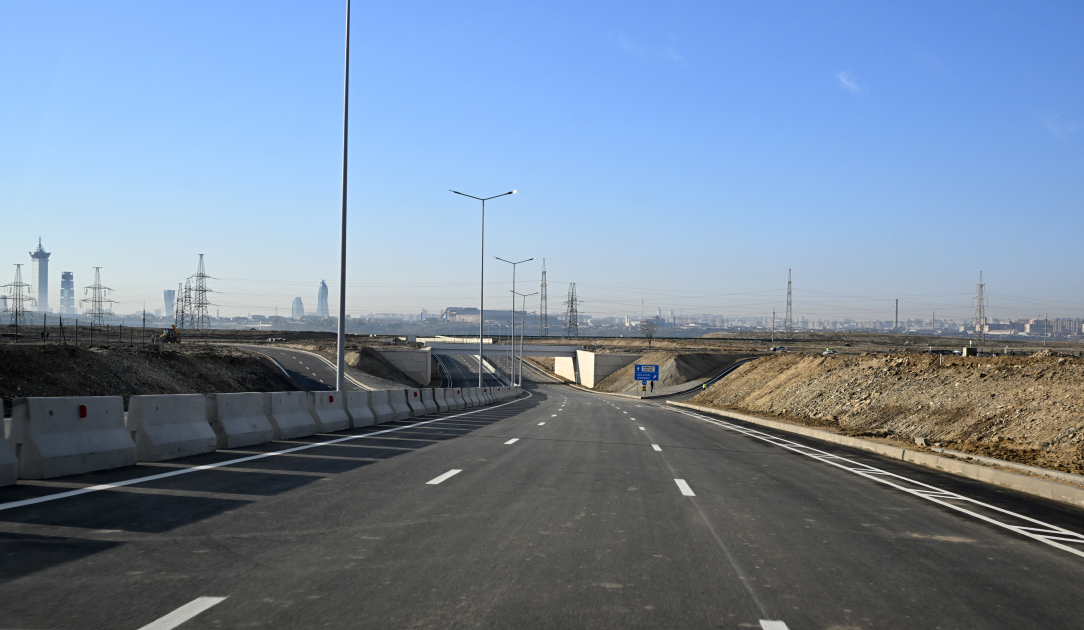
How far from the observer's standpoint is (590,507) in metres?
9.90

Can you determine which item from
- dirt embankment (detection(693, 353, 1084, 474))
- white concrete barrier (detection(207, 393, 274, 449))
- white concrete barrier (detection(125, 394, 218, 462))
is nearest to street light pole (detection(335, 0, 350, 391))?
white concrete barrier (detection(207, 393, 274, 449))

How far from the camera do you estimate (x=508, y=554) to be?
7.12 m

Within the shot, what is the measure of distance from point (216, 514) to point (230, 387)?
180ft

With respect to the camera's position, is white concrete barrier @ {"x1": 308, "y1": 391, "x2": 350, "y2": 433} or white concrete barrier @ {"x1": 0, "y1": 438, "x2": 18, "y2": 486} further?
white concrete barrier @ {"x1": 308, "y1": 391, "x2": 350, "y2": 433}

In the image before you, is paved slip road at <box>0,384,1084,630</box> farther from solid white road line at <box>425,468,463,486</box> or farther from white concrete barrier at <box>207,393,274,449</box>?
white concrete barrier at <box>207,393,274,449</box>

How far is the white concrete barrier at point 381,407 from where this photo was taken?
25.1 m

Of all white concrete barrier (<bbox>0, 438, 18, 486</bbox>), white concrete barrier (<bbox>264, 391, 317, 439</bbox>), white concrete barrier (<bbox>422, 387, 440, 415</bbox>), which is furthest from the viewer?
white concrete barrier (<bbox>422, 387, 440, 415</bbox>)

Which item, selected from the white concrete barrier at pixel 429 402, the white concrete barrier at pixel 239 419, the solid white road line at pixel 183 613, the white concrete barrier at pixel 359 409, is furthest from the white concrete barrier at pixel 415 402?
the solid white road line at pixel 183 613

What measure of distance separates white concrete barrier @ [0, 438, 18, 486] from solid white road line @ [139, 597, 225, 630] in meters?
5.96

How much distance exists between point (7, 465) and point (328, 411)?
11.1 meters

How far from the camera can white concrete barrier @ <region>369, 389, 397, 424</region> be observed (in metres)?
25.1

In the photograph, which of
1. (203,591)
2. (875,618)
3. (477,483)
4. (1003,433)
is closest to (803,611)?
(875,618)

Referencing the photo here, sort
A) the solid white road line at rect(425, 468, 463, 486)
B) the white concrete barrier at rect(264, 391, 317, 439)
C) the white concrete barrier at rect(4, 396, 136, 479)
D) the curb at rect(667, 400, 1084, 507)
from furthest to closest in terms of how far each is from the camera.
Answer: the white concrete barrier at rect(264, 391, 317, 439) < the curb at rect(667, 400, 1084, 507) < the solid white road line at rect(425, 468, 463, 486) < the white concrete barrier at rect(4, 396, 136, 479)

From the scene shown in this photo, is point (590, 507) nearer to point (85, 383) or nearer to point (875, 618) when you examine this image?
point (875, 618)
